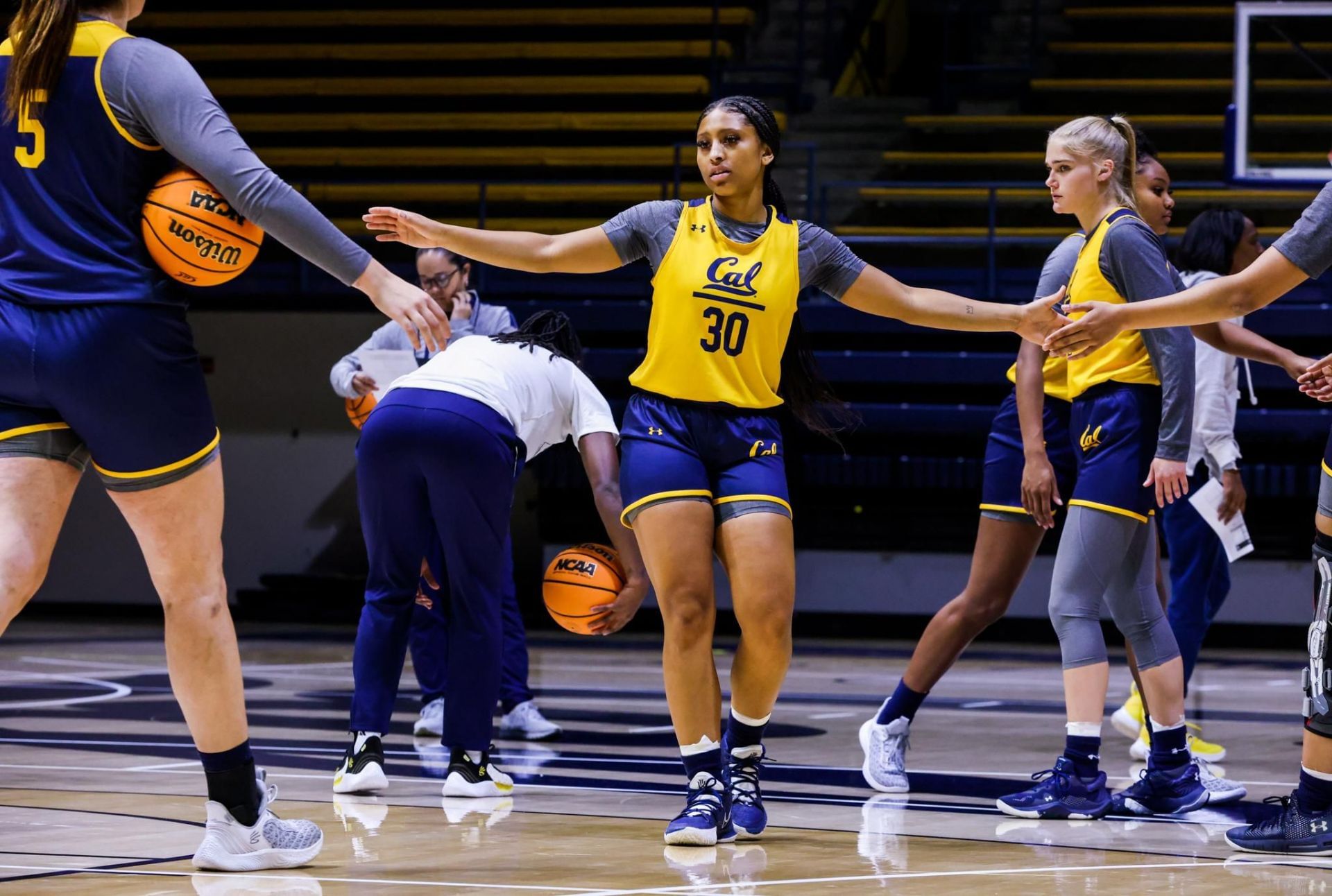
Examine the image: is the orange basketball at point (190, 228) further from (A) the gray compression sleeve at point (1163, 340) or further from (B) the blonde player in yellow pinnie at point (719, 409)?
(A) the gray compression sleeve at point (1163, 340)

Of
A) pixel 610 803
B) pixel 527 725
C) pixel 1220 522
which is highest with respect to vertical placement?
pixel 1220 522

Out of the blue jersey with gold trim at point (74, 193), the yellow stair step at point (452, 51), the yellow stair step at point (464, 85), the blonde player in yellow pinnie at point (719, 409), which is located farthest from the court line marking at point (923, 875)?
the yellow stair step at point (452, 51)

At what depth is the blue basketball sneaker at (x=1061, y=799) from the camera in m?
4.68

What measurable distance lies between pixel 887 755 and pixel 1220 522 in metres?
1.51

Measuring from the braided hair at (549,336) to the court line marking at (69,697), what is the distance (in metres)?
2.95

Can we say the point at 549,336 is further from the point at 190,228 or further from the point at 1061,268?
the point at 190,228

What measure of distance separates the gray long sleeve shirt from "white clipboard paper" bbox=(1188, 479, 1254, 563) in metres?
2.47

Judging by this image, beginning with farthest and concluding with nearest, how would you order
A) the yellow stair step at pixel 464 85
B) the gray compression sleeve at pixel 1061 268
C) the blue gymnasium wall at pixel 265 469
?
the yellow stair step at pixel 464 85, the blue gymnasium wall at pixel 265 469, the gray compression sleeve at pixel 1061 268

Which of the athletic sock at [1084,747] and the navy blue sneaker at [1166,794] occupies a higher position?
the athletic sock at [1084,747]

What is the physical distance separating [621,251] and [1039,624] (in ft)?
25.1

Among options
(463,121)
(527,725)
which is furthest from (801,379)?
(463,121)

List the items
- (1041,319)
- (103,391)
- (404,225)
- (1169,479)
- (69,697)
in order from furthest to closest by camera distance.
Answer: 1. (69,697)
2. (1169,479)
3. (1041,319)
4. (404,225)
5. (103,391)

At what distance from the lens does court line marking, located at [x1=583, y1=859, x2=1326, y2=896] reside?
140 inches

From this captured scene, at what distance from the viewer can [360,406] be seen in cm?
663
